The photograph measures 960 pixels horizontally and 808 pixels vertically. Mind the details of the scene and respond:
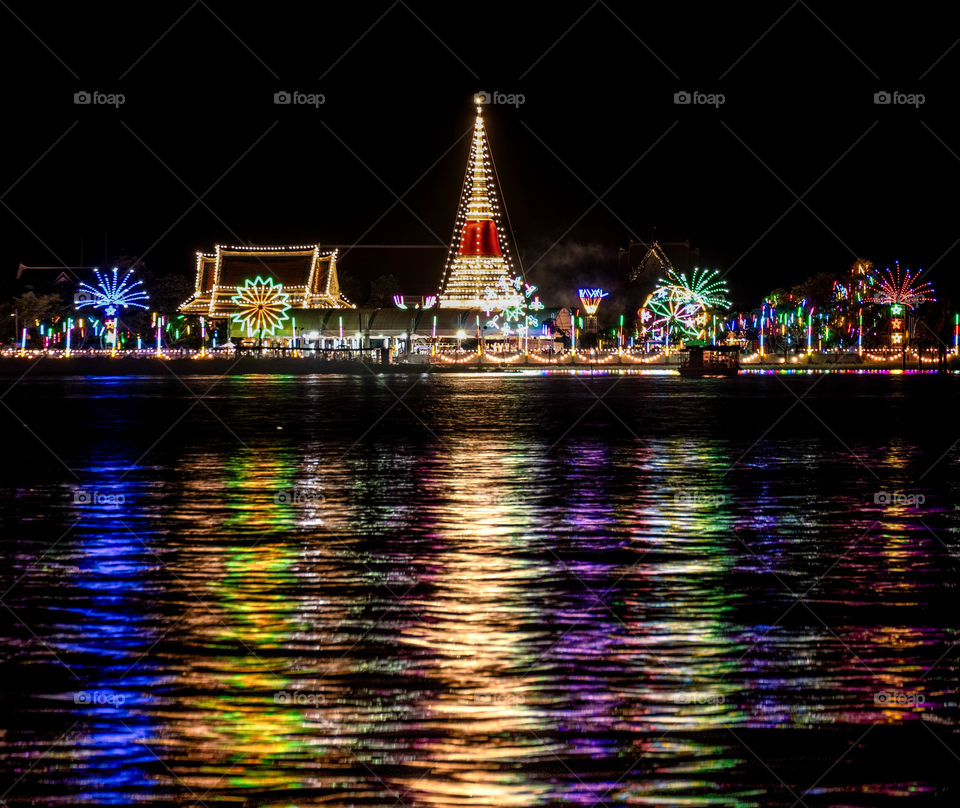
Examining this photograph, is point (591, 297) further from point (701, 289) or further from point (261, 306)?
point (261, 306)

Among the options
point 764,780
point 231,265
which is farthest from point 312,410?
point 231,265

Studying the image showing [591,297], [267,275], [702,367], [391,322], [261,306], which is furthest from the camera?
[591,297]

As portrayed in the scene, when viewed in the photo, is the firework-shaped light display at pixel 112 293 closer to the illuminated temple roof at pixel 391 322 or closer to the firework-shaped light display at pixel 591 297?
the illuminated temple roof at pixel 391 322

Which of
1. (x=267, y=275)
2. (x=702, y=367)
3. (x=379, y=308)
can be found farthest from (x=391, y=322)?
(x=702, y=367)

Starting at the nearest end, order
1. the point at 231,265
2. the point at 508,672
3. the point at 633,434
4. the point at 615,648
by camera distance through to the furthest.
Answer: the point at 508,672 → the point at 615,648 → the point at 633,434 → the point at 231,265

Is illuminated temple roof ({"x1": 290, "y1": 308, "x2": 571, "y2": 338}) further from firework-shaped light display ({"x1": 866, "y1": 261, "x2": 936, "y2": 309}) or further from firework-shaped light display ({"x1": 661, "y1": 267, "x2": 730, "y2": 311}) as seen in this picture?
firework-shaped light display ({"x1": 866, "y1": 261, "x2": 936, "y2": 309})

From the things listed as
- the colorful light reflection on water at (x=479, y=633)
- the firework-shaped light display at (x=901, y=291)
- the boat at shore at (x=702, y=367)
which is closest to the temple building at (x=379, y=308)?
the firework-shaped light display at (x=901, y=291)

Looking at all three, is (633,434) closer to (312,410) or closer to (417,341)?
(312,410)
